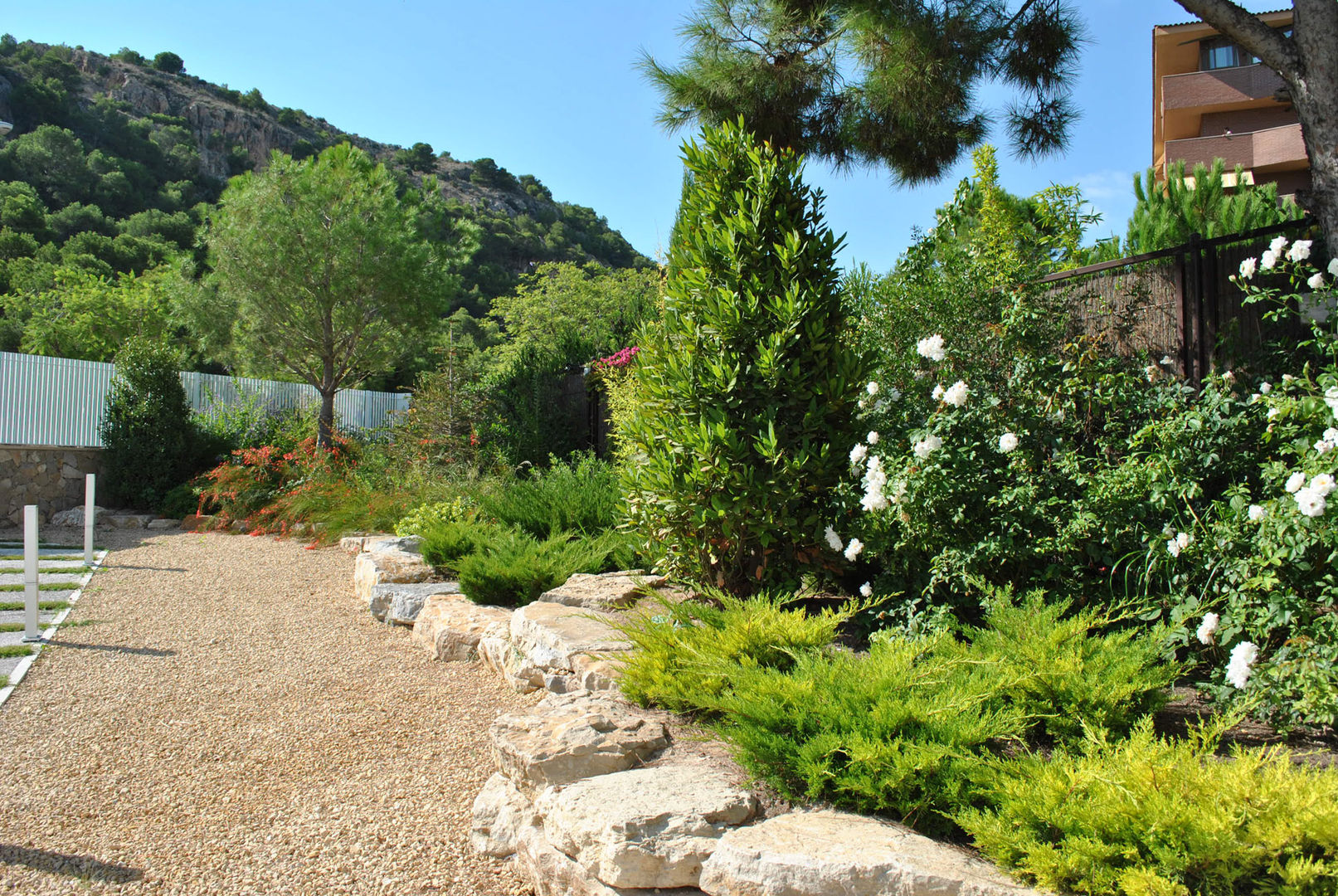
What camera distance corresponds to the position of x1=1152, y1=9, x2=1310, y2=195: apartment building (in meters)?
16.8

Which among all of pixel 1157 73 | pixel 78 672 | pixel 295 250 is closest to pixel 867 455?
pixel 78 672

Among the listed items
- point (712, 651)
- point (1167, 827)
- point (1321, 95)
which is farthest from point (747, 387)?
point (1321, 95)

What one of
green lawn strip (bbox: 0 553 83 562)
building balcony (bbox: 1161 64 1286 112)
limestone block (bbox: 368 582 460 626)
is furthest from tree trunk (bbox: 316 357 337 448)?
building balcony (bbox: 1161 64 1286 112)

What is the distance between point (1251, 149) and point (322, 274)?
19.3 metres

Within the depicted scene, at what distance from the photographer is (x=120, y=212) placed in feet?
97.0

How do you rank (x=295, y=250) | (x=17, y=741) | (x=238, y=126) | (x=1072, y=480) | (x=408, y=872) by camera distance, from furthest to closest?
(x=238, y=126) < (x=295, y=250) < (x=17, y=741) < (x=1072, y=480) < (x=408, y=872)

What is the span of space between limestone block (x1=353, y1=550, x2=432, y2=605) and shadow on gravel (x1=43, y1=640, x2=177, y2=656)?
1.39 meters

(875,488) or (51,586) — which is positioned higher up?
(875,488)

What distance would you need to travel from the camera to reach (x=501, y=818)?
261 cm

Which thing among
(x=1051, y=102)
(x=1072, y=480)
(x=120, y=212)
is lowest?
(x=1072, y=480)

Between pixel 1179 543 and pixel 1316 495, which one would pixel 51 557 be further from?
pixel 1316 495

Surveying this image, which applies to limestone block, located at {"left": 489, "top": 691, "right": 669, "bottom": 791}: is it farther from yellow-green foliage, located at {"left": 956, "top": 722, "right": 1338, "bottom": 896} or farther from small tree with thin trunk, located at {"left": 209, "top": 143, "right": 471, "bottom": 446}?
small tree with thin trunk, located at {"left": 209, "top": 143, "right": 471, "bottom": 446}

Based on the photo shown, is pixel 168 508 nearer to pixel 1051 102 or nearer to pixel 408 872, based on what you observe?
pixel 408 872

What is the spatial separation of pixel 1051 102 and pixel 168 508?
11220 mm
